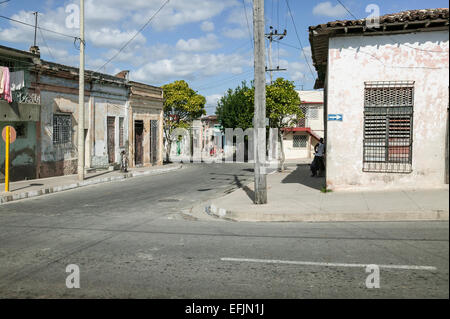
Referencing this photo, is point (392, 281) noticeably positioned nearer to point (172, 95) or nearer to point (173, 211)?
point (173, 211)

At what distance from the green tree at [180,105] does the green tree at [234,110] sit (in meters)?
3.50

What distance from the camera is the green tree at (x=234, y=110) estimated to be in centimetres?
4167

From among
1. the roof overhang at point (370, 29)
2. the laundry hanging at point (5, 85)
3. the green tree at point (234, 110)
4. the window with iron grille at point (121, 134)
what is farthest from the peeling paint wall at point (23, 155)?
the green tree at point (234, 110)

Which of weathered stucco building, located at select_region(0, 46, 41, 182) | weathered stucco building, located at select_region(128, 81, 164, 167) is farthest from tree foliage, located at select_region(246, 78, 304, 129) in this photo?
weathered stucco building, located at select_region(0, 46, 41, 182)

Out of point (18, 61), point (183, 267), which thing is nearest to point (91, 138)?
point (18, 61)

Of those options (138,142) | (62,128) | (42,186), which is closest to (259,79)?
(42,186)

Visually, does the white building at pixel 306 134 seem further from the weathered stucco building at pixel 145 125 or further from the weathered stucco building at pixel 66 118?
the weathered stucco building at pixel 66 118

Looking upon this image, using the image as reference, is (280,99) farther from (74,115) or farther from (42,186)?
(42,186)

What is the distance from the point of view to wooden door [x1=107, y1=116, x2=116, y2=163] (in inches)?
1005

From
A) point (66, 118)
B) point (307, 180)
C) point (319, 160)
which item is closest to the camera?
point (307, 180)

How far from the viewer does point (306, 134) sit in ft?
145

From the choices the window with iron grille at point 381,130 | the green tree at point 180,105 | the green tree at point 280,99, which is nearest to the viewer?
the window with iron grille at point 381,130

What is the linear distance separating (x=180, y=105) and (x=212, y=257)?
A: 34.3 metres

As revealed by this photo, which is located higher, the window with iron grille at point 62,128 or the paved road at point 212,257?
the window with iron grille at point 62,128
